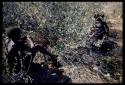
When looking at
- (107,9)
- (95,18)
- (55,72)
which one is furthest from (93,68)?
(107,9)

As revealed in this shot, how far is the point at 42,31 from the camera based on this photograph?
6074 millimetres

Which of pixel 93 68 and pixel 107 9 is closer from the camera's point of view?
pixel 93 68

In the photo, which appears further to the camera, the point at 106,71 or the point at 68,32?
the point at 68,32

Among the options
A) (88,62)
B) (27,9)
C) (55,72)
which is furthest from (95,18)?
(55,72)

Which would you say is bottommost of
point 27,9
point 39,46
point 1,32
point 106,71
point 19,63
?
point 106,71

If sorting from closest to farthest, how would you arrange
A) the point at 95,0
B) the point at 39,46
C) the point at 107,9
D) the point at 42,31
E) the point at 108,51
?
the point at 39,46
the point at 42,31
the point at 108,51
the point at 95,0
the point at 107,9

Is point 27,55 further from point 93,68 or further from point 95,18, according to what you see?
point 95,18

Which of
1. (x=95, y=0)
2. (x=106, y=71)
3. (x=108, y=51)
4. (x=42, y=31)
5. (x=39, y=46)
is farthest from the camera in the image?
(x=95, y=0)

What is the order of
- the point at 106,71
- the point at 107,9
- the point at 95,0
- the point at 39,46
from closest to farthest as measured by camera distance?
the point at 39,46 < the point at 106,71 < the point at 95,0 < the point at 107,9

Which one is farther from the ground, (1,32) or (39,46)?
(1,32)

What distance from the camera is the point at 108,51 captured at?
269 inches

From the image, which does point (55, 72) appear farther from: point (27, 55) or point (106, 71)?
point (106, 71)

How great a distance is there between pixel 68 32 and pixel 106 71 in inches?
55.3

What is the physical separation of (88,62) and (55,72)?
1138mm
